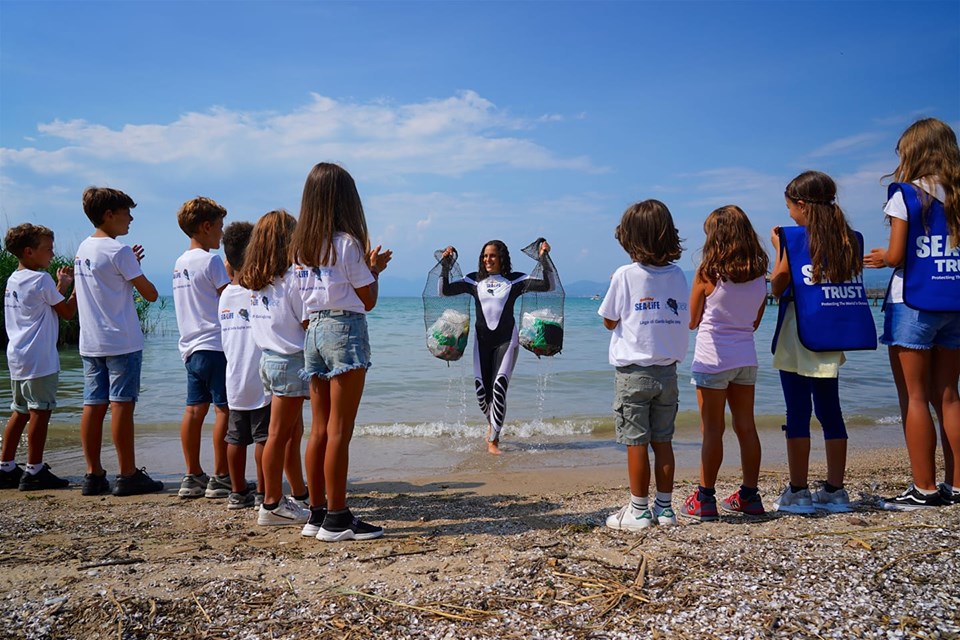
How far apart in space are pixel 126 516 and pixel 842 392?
10893 millimetres

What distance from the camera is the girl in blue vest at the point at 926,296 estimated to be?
392cm

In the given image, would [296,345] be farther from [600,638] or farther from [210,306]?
[600,638]

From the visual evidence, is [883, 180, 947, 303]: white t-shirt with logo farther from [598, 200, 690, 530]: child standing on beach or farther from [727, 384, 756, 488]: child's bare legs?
[598, 200, 690, 530]: child standing on beach

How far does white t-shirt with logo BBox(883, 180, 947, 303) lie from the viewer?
395cm

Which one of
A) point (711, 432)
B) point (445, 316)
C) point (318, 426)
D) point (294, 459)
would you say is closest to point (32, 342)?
point (294, 459)

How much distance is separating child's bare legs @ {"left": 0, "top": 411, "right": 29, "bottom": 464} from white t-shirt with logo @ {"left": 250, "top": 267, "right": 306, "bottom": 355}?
2799mm

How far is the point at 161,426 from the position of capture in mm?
8922

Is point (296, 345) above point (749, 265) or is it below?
below

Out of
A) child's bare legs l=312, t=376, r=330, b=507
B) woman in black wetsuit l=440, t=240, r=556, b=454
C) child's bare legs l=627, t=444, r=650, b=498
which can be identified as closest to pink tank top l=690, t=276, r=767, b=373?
child's bare legs l=627, t=444, r=650, b=498

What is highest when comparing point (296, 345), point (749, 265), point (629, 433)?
point (749, 265)

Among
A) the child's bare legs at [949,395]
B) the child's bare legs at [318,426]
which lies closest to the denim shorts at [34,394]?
the child's bare legs at [318,426]

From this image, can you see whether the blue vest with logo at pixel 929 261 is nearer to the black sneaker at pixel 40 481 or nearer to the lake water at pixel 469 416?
the lake water at pixel 469 416

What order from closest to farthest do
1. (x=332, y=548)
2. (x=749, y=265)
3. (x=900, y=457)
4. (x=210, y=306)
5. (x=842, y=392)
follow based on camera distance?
(x=332, y=548), (x=749, y=265), (x=210, y=306), (x=900, y=457), (x=842, y=392)

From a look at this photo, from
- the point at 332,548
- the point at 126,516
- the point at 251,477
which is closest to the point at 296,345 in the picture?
A: the point at 332,548
